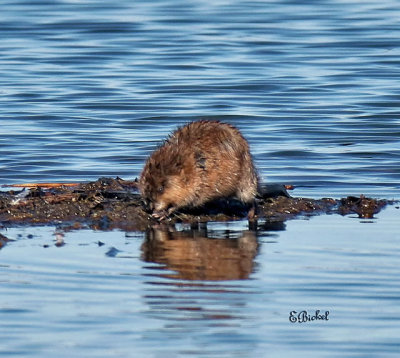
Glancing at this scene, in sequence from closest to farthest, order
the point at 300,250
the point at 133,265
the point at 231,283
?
the point at 231,283 → the point at 133,265 → the point at 300,250

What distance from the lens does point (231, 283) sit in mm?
7250

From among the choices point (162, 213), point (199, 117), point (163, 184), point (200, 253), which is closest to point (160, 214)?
point (162, 213)

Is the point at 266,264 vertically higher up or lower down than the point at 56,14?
lower down

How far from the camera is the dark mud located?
9180 mm

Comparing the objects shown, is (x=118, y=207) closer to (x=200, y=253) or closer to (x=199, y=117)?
(x=200, y=253)

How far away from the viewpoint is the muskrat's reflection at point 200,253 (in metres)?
7.56

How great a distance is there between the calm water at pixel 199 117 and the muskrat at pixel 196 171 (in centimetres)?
29

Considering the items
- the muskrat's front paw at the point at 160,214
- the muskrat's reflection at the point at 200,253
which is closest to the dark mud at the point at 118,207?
the muskrat's front paw at the point at 160,214

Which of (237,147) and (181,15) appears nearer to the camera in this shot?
(237,147)

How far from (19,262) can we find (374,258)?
234 cm

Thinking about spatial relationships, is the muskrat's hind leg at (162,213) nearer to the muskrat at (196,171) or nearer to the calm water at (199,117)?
the muskrat at (196,171)

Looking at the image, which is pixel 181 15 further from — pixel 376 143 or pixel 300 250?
pixel 300 250

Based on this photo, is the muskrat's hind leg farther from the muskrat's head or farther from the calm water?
the calm water

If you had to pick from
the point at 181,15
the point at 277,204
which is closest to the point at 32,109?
the point at 277,204
